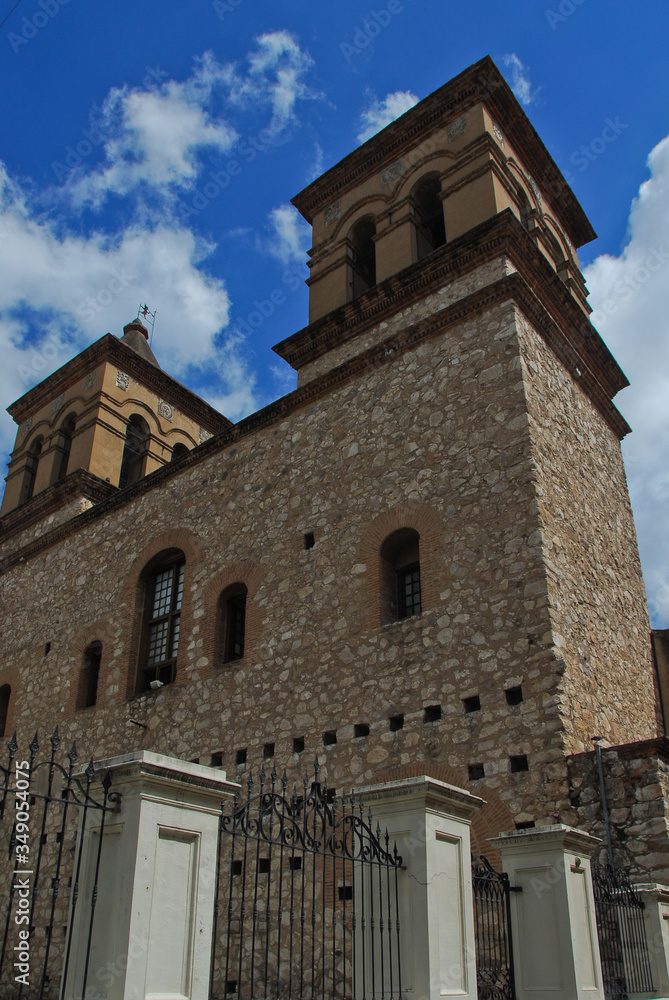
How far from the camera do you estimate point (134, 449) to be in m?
20.1

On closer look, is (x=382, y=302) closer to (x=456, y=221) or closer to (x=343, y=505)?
(x=456, y=221)

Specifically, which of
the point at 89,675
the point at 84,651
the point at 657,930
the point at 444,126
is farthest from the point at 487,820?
the point at 444,126

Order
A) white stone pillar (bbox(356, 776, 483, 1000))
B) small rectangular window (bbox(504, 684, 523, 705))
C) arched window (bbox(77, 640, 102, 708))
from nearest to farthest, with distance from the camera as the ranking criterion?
1. white stone pillar (bbox(356, 776, 483, 1000))
2. small rectangular window (bbox(504, 684, 523, 705))
3. arched window (bbox(77, 640, 102, 708))

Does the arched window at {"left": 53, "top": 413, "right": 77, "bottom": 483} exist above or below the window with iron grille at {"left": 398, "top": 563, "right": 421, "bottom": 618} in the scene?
above

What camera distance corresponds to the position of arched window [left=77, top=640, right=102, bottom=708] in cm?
1464

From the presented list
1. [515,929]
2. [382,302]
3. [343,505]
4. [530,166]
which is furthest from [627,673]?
[530,166]

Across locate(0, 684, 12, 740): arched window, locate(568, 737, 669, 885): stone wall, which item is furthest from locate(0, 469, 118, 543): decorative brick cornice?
locate(568, 737, 669, 885): stone wall

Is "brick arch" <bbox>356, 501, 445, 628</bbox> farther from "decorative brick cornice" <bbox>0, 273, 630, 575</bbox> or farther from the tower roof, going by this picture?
the tower roof

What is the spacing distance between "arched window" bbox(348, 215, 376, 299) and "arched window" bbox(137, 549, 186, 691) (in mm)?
5969

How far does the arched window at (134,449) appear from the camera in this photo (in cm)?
1972

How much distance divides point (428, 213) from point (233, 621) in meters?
7.97

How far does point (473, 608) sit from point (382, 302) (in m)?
5.53

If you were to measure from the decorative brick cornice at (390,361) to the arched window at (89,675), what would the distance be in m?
2.79

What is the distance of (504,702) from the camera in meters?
9.01
